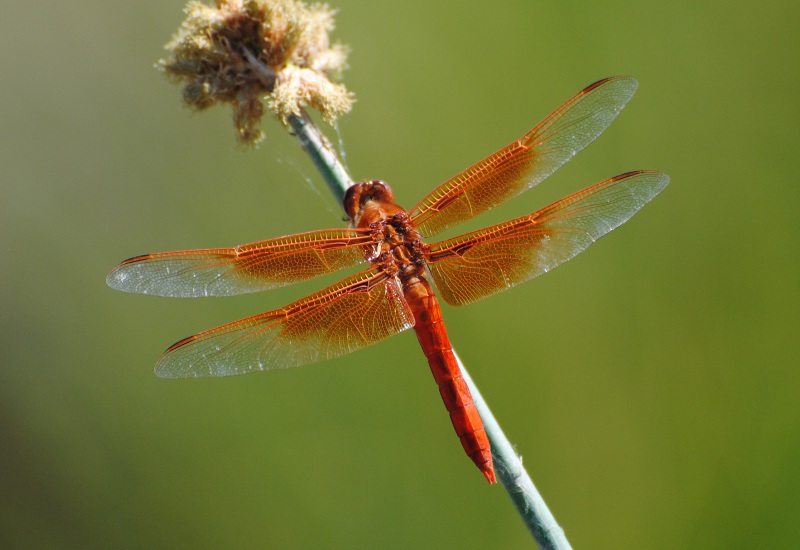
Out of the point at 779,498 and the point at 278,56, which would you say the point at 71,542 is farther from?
the point at 779,498

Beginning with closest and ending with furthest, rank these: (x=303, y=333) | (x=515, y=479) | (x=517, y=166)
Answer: (x=515, y=479), (x=303, y=333), (x=517, y=166)

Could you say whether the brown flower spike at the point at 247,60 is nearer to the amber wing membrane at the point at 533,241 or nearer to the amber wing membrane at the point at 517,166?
the amber wing membrane at the point at 517,166

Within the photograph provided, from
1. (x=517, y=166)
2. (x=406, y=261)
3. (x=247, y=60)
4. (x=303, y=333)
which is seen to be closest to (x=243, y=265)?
(x=303, y=333)

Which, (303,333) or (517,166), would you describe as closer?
(303,333)

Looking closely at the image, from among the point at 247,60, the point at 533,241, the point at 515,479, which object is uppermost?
the point at 247,60

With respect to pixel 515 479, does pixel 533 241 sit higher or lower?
→ higher

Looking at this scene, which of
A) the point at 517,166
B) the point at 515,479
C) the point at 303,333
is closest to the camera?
the point at 515,479

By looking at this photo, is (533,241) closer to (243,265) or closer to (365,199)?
(365,199)

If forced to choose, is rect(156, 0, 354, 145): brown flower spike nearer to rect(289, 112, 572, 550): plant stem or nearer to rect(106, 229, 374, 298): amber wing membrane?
rect(289, 112, 572, 550): plant stem
